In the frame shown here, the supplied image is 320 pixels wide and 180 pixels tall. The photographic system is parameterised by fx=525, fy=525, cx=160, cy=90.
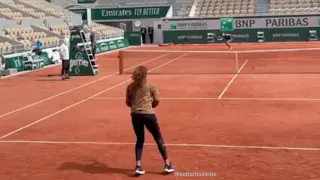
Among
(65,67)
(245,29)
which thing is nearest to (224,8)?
(245,29)

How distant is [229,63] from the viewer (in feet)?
95.8

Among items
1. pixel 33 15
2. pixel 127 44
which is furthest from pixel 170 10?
pixel 33 15

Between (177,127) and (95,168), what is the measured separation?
368 cm

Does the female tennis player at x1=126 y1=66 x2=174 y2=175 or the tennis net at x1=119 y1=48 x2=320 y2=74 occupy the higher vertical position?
the female tennis player at x1=126 y1=66 x2=174 y2=175

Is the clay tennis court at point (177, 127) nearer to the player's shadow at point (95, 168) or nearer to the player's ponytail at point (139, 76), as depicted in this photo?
the player's shadow at point (95, 168)

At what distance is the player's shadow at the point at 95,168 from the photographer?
28.9 feet

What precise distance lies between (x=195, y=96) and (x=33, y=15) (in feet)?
87.9

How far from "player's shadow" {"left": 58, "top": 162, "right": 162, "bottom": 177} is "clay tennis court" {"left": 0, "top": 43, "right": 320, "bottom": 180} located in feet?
0.06

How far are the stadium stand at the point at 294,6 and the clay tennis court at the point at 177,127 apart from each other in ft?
95.7

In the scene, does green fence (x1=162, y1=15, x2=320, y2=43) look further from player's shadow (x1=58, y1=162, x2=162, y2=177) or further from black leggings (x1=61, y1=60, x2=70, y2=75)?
player's shadow (x1=58, y1=162, x2=162, y2=177)

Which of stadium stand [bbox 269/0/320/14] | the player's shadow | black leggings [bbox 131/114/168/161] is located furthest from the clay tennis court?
stadium stand [bbox 269/0/320/14]

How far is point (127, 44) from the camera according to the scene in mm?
49906

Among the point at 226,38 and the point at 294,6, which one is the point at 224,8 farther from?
the point at 226,38

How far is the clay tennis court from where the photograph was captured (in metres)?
8.98
